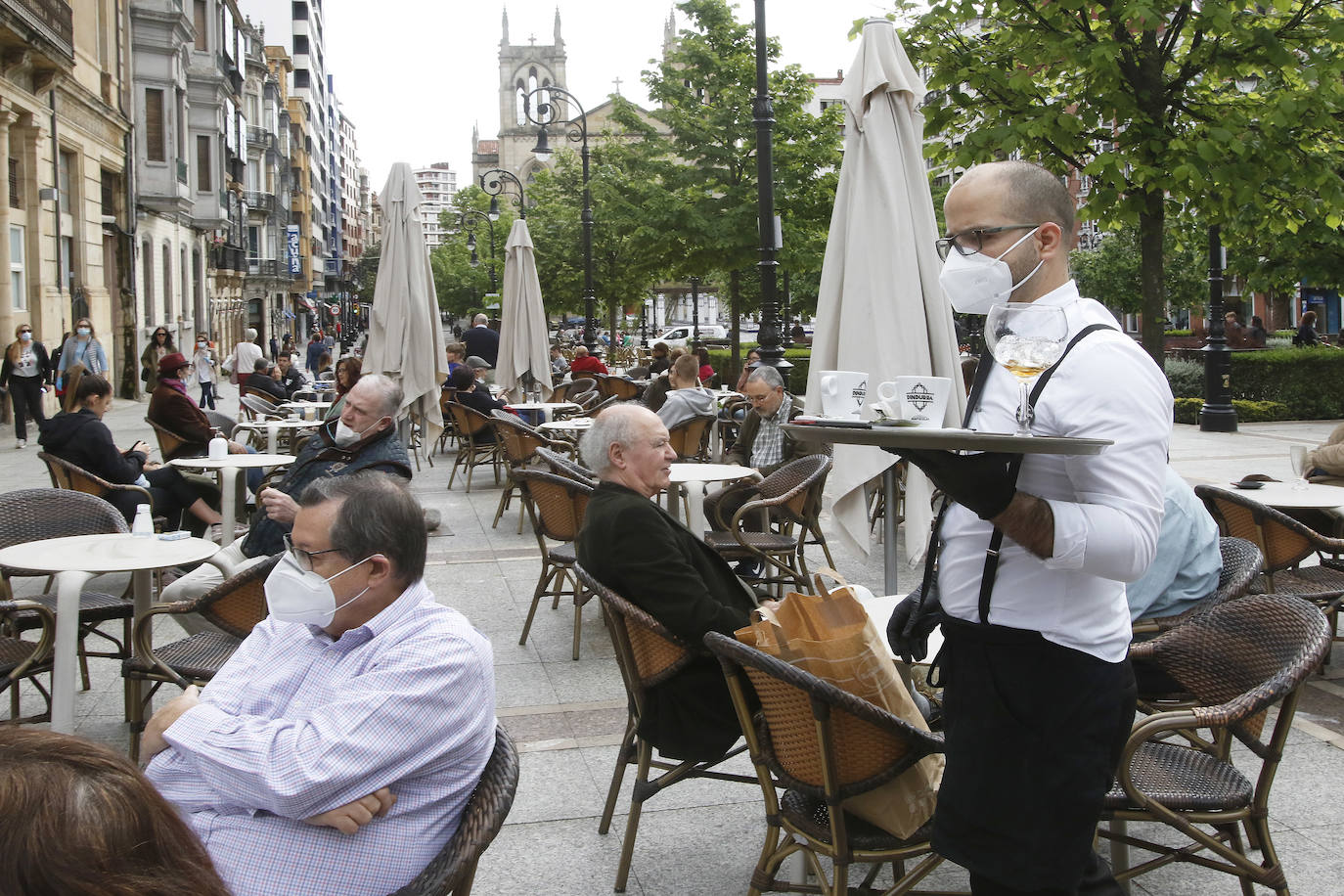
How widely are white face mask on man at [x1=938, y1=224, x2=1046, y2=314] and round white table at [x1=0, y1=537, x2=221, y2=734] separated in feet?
11.4

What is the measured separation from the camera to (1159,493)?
206 cm

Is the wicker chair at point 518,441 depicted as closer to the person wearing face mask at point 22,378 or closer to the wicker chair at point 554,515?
the wicker chair at point 554,515

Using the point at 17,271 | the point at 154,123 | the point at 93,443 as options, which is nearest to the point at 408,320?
the point at 93,443

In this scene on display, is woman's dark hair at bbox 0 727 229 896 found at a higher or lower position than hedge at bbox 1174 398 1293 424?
higher

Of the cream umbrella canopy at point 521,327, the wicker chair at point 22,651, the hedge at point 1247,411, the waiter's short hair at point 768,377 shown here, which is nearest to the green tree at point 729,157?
the cream umbrella canopy at point 521,327

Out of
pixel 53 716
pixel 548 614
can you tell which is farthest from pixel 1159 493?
pixel 548 614

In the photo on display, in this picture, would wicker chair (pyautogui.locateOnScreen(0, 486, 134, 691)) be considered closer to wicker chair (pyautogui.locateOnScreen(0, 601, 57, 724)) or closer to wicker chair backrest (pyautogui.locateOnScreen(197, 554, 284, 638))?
wicker chair (pyautogui.locateOnScreen(0, 601, 57, 724))

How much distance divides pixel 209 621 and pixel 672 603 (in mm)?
1818

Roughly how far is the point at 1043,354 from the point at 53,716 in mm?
4033

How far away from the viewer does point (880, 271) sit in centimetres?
510

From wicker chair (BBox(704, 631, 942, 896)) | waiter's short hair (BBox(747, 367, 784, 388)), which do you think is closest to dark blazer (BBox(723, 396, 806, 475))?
waiter's short hair (BBox(747, 367, 784, 388))

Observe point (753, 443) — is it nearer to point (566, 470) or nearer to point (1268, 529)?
point (566, 470)

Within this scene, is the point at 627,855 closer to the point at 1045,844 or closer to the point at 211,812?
the point at 211,812

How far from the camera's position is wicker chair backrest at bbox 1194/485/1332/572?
17.4 ft
